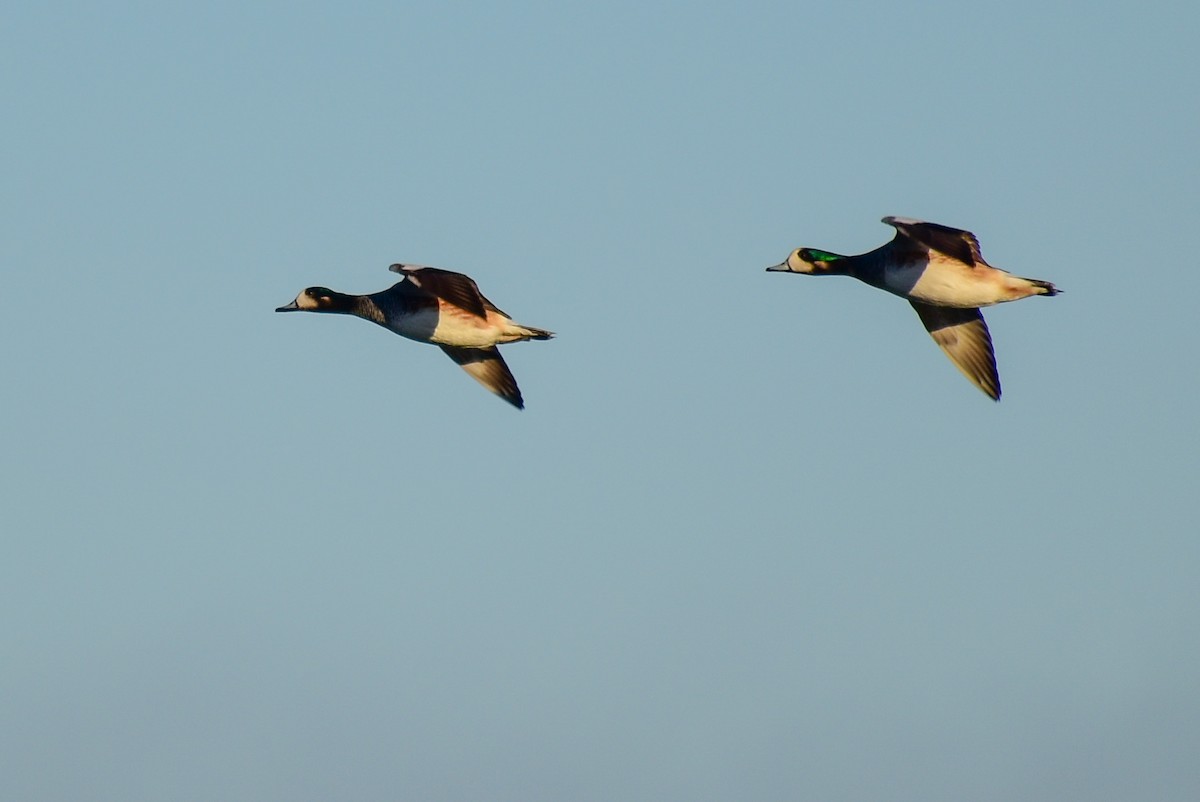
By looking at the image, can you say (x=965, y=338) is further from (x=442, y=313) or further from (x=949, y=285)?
(x=442, y=313)

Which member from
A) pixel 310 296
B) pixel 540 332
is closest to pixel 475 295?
pixel 540 332

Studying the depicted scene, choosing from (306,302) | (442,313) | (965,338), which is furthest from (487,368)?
(965,338)

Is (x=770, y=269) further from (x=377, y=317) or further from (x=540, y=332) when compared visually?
(x=377, y=317)

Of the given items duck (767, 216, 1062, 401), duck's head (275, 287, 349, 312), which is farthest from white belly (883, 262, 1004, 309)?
duck's head (275, 287, 349, 312)

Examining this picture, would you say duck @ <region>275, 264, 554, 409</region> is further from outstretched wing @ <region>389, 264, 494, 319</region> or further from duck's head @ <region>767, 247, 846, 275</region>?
duck's head @ <region>767, 247, 846, 275</region>

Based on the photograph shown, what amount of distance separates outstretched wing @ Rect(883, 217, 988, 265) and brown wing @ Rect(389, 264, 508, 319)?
6.79m

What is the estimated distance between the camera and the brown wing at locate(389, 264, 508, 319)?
120 feet

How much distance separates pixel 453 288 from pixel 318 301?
3788 millimetres

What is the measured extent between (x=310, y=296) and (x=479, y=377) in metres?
3.26

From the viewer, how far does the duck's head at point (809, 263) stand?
38500 millimetres

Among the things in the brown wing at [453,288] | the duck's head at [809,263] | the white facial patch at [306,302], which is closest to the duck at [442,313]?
the brown wing at [453,288]

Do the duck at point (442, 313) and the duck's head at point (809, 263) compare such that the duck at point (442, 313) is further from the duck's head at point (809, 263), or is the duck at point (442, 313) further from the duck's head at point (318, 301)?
the duck's head at point (809, 263)

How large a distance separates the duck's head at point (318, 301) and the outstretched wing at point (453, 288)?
2.37 meters

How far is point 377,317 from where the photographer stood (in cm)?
3919
